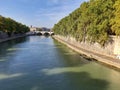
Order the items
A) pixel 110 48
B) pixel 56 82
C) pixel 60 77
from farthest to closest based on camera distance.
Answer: pixel 110 48 < pixel 60 77 < pixel 56 82

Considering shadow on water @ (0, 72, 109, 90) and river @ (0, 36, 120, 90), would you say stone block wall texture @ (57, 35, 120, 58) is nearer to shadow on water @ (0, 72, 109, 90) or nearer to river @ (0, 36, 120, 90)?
river @ (0, 36, 120, 90)

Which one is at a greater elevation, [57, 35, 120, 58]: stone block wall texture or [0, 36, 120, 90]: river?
[57, 35, 120, 58]: stone block wall texture

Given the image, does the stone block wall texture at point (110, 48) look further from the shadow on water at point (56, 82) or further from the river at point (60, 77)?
the shadow on water at point (56, 82)

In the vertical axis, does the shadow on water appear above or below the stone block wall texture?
below

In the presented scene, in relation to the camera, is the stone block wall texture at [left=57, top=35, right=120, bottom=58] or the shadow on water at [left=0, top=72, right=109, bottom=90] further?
the stone block wall texture at [left=57, top=35, right=120, bottom=58]

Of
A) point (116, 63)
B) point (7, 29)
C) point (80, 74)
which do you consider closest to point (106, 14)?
point (116, 63)

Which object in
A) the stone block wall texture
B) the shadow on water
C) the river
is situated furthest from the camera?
the stone block wall texture

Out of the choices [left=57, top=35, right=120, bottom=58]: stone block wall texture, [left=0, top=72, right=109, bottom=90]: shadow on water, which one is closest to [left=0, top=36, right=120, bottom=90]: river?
[left=0, top=72, right=109, bottom=90]: shadow on water

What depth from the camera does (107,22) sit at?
3438 cm

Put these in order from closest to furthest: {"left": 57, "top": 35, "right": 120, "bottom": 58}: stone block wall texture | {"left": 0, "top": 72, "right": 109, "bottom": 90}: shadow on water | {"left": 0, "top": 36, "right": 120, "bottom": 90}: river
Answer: {"left": 0, "top": 72, "right": 109, "bottom": 90}: shadow on water < {"left": 0, "top": 36, "right": 120, "bottom": 90}: river < {"left": 57, "top": 35, "right": 120, "bottom": 58}: stone block wall texture

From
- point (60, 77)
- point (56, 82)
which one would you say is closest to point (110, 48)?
point (60, 77)

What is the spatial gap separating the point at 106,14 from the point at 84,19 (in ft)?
26.3

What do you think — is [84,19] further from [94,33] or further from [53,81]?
[53,81]

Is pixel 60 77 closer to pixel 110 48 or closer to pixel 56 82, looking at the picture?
pixel 56 82
